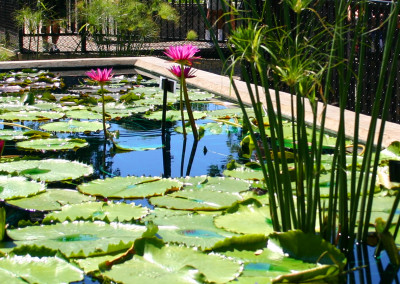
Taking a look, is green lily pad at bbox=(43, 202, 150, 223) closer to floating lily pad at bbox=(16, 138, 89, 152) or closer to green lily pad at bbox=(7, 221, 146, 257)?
green lily pad at bbox=(7, 221, 146, 257)

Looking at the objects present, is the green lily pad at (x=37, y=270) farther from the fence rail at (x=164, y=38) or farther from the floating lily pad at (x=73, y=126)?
the floating lily pad at (x=73, y=126)

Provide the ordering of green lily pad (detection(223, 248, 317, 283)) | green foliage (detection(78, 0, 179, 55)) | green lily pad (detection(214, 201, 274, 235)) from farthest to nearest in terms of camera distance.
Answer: green foliage (detection(78, 0, 179, 55)) < green lily pad (detection(214, 201, 274, 235)) < green lily pad (detection(223, 248, 317, 283))

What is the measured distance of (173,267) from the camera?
1778mm


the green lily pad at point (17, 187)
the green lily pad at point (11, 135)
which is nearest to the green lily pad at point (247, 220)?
the green lily pad at point (17, 187)

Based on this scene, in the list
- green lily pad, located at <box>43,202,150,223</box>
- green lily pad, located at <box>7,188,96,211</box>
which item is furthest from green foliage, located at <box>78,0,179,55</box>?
green lily pad, located at <box>43,202,150,223</box>

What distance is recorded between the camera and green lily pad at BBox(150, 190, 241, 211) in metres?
2.37

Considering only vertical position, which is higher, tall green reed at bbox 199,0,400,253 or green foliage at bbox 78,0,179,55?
green foliage at bbox 78,0,179,55

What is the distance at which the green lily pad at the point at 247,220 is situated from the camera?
2.07 m

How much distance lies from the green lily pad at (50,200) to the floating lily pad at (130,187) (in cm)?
5

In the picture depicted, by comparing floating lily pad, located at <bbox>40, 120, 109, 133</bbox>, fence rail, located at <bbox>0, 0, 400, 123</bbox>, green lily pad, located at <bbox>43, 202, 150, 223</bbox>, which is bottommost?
green lily pad, located at <bbox>43, 202, 150, 223</bbox>

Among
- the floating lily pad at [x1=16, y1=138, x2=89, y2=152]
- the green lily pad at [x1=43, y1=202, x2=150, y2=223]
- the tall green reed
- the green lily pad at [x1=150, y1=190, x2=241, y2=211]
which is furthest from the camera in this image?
the floating lily pad at [x1=16, y1=138, x2=89, y2=152]

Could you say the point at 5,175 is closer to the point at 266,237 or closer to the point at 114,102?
the point at 266,237

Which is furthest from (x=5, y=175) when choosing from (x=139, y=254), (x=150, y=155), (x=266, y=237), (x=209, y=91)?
(x=209, y=91)

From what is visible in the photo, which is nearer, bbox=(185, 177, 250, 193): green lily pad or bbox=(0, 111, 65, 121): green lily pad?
bbox=(185, 177, 250, 193): green lily pad
